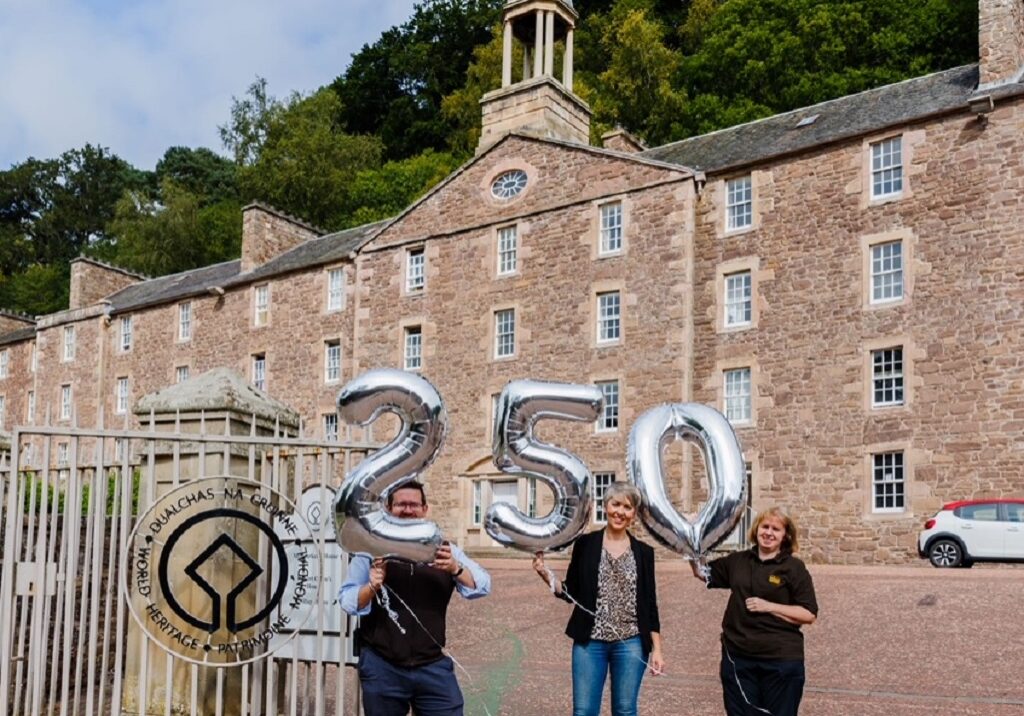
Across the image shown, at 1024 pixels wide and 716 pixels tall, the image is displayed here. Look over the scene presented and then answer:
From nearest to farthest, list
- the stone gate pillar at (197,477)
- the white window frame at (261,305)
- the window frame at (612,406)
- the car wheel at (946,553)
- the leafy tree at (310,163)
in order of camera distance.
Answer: the stone gate pillar at (197,477) < the car wheel at (946,553) < the window frame at (612,406) < the white window frame at (261,305) < the leafy tree at (310,163)

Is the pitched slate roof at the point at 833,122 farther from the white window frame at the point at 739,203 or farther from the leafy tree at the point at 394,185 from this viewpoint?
the leafy tree at the point at 394,185

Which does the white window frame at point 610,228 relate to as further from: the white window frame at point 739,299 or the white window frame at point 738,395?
the white window frame at point 738,395

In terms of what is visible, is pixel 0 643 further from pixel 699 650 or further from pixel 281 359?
pixel 281 359

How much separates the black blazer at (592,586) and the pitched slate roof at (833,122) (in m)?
19.7

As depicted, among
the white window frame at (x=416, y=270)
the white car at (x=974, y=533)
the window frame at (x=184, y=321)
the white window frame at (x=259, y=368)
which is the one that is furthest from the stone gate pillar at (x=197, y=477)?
the window frame at (x=184, y=321)

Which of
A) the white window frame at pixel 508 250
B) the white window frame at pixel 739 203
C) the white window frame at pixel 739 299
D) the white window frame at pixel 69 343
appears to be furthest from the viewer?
the white window frame at pixel 69 343

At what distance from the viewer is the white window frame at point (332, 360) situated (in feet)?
107

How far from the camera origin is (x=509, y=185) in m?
29.1

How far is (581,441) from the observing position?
26.3 meters

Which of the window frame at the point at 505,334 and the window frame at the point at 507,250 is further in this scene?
the window frame at the point at 507,250

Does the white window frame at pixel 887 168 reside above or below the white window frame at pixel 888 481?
above

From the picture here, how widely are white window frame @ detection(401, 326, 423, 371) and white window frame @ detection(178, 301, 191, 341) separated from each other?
1025 cm

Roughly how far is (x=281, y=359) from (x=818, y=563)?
17809 millimetres

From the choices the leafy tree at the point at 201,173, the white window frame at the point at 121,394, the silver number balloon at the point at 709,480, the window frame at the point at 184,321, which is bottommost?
the silver number balloon at the point at 709,480
